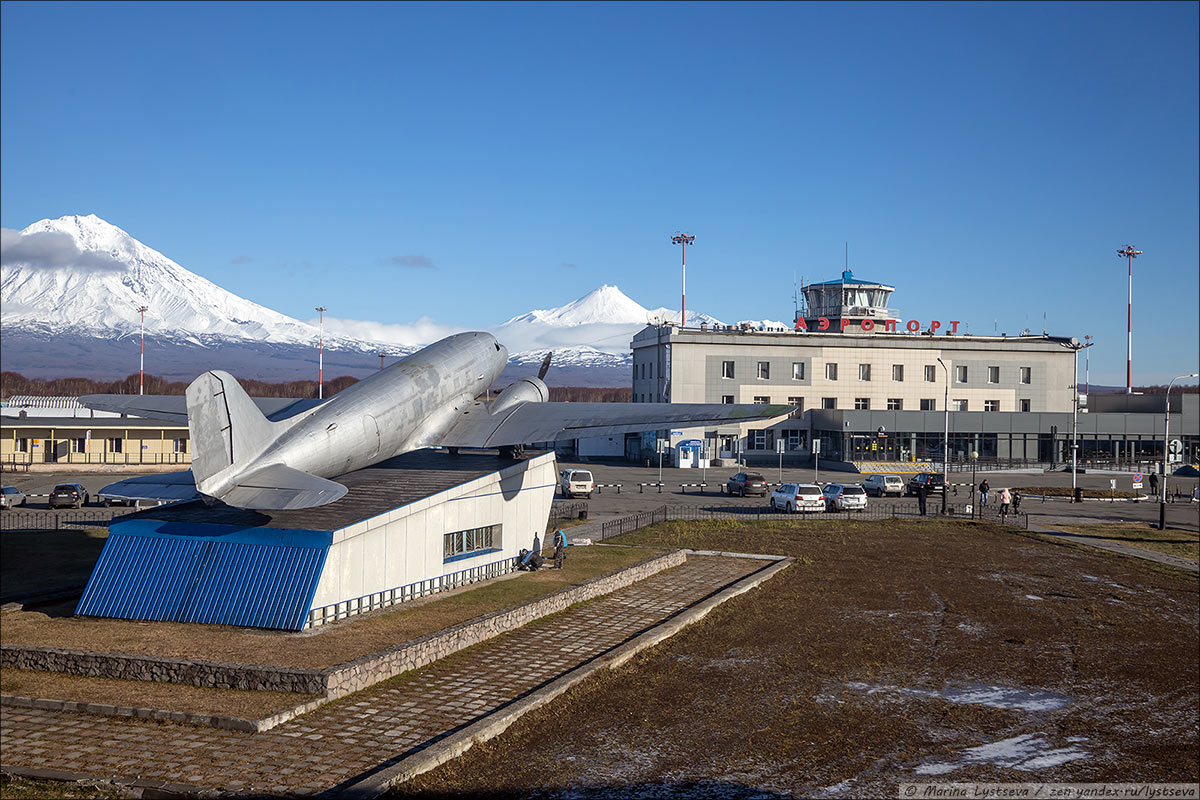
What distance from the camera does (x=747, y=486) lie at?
5950cm

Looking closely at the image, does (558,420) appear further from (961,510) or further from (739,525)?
(961,510)

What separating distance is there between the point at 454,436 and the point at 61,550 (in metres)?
17.8

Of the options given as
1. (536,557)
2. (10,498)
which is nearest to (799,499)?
(536,557)

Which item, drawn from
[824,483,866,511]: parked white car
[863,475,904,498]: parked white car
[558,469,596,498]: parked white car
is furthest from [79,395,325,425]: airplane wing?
[863,475,904,498]: parked white car

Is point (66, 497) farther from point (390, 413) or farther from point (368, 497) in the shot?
point (368, 497)

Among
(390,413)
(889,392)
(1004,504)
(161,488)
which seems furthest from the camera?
(889,392)

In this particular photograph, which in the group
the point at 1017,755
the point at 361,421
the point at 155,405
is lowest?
the point at 1017,755

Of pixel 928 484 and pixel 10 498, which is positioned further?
pixel 928 484

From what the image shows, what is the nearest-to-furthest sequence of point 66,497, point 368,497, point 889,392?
point 368,497, point 66,497, point 889,392

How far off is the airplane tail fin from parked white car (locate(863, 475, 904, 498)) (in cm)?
4850

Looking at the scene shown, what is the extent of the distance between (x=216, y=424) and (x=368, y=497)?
5497 millimetres

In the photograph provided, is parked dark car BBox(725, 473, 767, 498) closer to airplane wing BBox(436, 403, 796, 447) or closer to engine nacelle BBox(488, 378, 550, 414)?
engine nacelle BBox(488, 378, 550, 414)

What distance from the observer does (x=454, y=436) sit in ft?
98.3

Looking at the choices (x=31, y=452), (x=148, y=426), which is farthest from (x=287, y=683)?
(x=31, y=452)
